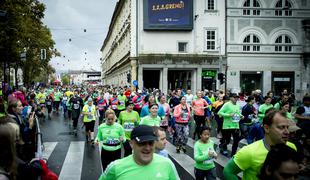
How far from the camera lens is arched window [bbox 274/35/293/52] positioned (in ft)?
114

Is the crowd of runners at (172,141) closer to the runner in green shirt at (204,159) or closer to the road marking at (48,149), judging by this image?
the runner in green shirt at (204,159)

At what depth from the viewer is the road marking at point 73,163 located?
315 inches

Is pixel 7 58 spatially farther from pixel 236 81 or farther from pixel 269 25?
pixel 269 25

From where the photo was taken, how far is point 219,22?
35062 millimetres

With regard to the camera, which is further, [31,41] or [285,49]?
[31,41]

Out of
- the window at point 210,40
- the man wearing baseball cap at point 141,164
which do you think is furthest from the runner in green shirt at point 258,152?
the window at point 210,40

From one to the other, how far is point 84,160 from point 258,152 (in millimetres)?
7173

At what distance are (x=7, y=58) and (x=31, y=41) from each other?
13634 mm

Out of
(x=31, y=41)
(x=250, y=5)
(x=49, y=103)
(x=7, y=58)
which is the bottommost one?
(x=49, y=103)

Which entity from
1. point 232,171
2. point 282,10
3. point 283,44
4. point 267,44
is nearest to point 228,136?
point 232,171

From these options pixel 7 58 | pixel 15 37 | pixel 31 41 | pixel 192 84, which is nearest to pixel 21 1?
pixel 15 37

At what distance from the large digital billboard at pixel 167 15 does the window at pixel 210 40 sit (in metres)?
2.16

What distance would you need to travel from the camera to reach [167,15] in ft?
113

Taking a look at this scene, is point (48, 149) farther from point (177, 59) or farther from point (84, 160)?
point (177, 59)
